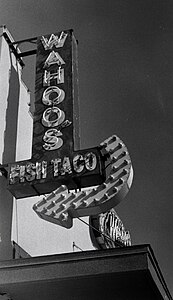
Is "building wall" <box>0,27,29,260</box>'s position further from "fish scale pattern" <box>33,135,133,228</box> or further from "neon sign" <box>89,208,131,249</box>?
"neon sign" <box>89,208,131,249</box>

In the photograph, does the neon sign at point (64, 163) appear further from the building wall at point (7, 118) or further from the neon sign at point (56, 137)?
the building wall at point (7, 118)

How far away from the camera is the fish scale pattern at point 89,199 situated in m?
9.94

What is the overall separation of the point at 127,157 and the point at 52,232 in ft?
13.3

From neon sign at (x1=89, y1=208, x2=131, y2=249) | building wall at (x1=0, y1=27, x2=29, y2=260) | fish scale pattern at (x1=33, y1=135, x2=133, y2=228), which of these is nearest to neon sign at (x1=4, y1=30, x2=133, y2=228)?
fish scale pattern at (x1=33, y1=135, x2=133, y2=228)

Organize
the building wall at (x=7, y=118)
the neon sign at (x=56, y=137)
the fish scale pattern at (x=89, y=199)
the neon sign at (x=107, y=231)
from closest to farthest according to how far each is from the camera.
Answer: the fish scale pattern at (x=89, y=199), the neon sign at (x=56, y=137), the building wall at (x=7, y=118), the neon sign at (x=107, y=231)

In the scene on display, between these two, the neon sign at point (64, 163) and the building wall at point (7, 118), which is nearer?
the neon sign at point (64, 163)

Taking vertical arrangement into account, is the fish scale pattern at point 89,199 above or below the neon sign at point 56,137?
below

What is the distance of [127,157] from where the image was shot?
412 inches

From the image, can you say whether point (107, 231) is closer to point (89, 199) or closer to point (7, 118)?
point (7, 118)

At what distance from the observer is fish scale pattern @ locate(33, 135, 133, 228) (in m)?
9.94

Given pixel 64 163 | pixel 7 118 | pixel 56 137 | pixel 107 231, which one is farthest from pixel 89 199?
pixel 107 231

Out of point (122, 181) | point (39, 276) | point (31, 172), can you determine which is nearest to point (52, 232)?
point (31, 172)

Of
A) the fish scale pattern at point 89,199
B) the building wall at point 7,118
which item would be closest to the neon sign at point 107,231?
the building wall at point 7,118

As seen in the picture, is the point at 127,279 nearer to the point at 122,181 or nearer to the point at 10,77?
the point at 122,181
